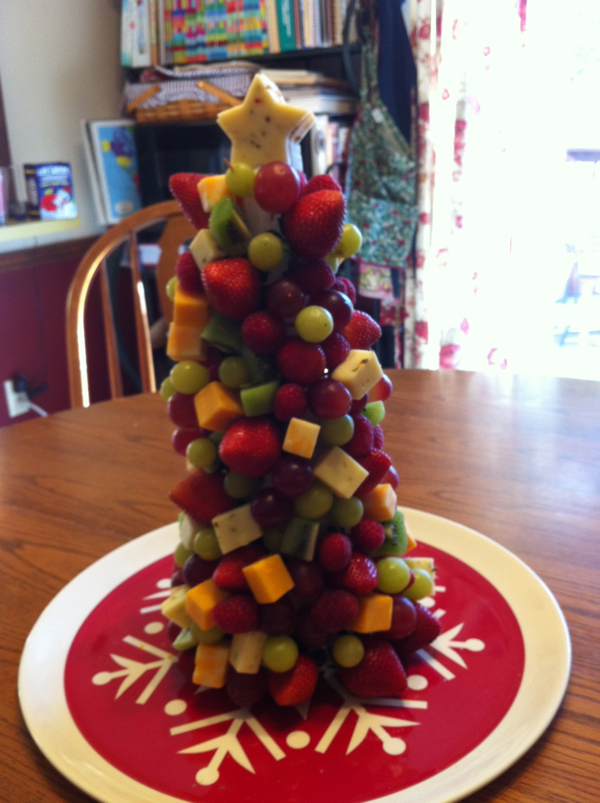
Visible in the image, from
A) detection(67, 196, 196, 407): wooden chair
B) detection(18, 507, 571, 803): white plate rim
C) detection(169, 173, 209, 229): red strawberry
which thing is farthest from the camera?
detection(67, 196, 196, 407): wooden chair

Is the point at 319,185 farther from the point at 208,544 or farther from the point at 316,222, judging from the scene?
the point at 208,544

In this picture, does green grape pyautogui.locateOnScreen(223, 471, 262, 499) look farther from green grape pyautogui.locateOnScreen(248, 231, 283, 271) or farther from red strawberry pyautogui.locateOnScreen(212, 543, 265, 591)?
green grape pyautogui.locateOnScreen(248, 231, 283, 271)

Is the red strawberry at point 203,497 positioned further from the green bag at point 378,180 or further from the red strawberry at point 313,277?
the green bag at point 378,180

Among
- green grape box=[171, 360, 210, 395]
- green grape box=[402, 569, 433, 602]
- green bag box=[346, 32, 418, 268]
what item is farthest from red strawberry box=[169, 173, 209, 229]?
green bag box=[346, 32, 418, 268]

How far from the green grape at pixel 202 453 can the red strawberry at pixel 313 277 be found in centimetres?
13

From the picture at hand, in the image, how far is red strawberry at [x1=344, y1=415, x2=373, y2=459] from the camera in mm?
509

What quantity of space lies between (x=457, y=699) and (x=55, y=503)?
544 millimetres

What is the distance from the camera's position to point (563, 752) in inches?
17.6

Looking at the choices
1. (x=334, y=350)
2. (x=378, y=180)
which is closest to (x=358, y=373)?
(x=334, y=350)

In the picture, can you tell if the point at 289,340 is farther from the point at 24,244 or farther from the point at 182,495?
the point at 24,244

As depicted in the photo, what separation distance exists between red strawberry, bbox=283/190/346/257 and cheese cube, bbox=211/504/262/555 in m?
0.18

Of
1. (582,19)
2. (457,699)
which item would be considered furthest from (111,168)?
(457,699)

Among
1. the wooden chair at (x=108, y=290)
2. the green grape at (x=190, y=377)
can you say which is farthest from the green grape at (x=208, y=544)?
the wooden chair at (x=108, y=290)

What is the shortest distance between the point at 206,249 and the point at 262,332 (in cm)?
7
